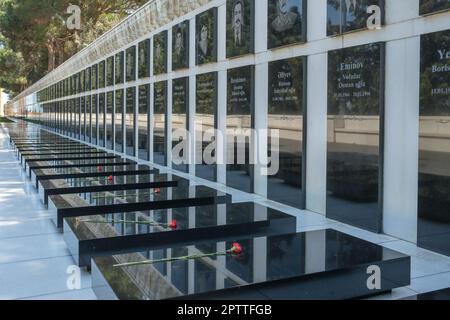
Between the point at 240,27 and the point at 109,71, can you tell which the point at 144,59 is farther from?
the point at 240,27

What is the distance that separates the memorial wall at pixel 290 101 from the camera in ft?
18.6

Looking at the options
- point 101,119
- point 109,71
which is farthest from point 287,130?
point 101,119

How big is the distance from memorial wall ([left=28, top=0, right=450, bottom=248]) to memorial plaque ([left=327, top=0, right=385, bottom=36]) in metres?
0.01

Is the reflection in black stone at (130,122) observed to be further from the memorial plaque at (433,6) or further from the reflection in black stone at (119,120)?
the memorial plaque at (433,6)

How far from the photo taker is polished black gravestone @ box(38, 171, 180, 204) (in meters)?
8.22

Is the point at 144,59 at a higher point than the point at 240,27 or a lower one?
higher

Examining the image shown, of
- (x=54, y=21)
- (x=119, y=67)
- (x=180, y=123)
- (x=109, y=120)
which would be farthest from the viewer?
(x=54, y=21)

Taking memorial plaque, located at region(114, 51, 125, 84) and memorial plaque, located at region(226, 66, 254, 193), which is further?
memorial plaque, located at region(114, 51, 125, 84)

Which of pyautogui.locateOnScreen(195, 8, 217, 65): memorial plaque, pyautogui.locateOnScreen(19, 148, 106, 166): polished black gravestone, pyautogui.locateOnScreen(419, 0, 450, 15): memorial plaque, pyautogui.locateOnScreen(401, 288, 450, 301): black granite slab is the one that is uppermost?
pyautogui.locateOnScreen(195, 8, 217, 65): memorial plaque

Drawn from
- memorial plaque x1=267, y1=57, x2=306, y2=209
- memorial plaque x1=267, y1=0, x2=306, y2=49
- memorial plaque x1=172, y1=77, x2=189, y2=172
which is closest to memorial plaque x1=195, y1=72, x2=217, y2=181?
memorial plaque x1=172, y1=77, x2=189, y2=172

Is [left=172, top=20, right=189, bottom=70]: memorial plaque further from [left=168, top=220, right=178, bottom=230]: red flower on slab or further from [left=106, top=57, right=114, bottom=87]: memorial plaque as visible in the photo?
[left=168, top=220, right=178, bottom=230]: red flower on slab

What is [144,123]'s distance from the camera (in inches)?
611

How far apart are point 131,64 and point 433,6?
12480 mm
